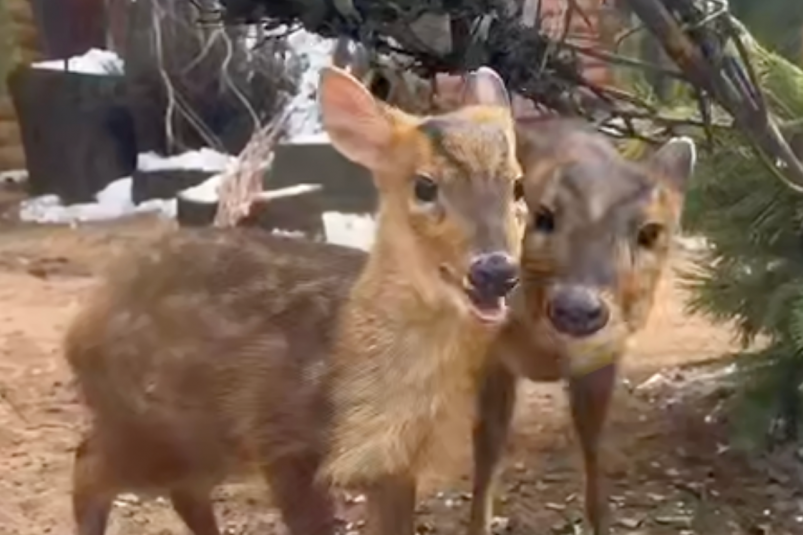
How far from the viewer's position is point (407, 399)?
1.61 metres

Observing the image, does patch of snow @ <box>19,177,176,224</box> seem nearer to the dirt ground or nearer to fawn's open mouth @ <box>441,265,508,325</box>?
the dirt ground

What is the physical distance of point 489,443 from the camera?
2059 millimetres

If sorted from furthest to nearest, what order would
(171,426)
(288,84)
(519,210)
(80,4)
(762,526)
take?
(288,84)
(80,4)
(762,526)
(171,426)
(519,210)

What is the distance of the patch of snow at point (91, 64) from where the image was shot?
4.15 meters

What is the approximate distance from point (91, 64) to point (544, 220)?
2721 mm

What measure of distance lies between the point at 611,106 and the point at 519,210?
65 centimetres

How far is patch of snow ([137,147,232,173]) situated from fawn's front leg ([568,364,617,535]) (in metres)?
2.44

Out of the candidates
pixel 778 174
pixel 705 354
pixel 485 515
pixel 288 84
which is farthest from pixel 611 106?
pixel 288 84

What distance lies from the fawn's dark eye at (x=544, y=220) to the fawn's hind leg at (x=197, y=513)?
1.69 feet

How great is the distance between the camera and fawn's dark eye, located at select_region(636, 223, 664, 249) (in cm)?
172

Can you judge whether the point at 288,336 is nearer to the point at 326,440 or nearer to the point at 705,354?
the point at 326,440

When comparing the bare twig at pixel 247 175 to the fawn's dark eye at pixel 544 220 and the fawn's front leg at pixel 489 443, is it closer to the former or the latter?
the fawn's front leg at pixel 489 443

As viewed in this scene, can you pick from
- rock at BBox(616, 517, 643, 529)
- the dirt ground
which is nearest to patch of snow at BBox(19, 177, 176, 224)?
the dirt ground

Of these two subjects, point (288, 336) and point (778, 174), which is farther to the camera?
point (778, 174)
